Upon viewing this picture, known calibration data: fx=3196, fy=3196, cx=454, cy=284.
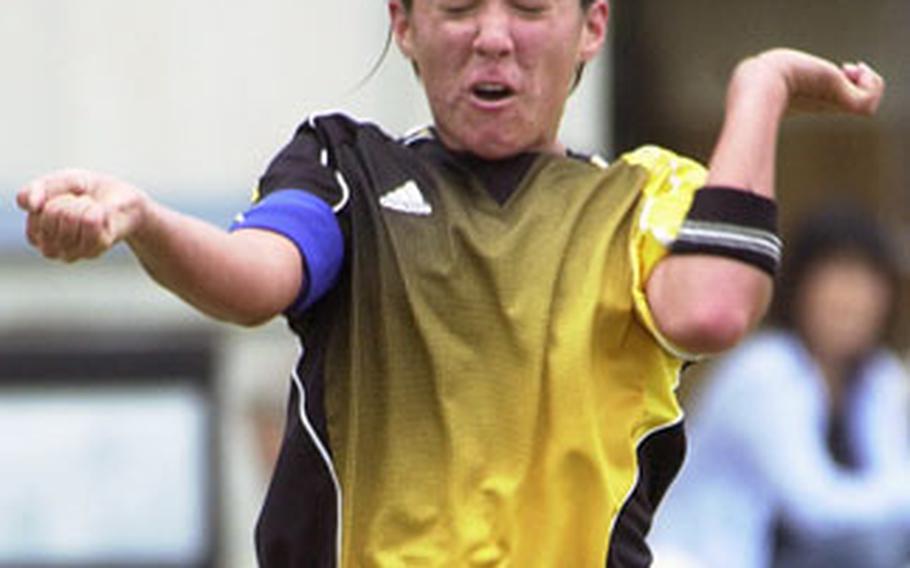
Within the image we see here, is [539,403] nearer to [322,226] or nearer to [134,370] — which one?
[322,226]

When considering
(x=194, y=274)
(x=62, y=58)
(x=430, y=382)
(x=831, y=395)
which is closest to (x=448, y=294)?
(x=430, y=382)

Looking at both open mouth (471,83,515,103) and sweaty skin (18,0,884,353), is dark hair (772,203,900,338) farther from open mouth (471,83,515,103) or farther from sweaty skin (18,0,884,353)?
open mouth (471,83,515,103)

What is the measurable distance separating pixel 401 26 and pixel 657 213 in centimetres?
47

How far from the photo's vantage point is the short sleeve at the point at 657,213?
425 centimetres

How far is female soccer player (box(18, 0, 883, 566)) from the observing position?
4211 millimetres

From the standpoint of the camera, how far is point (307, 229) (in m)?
4.20

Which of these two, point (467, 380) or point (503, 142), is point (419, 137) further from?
point (467, 380)

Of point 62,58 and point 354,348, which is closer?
point 354,348

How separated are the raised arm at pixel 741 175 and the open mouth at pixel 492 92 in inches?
11.8

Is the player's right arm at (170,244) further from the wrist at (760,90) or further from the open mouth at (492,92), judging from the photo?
the wrist at (760,90)

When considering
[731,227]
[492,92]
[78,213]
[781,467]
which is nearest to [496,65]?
[492,92]

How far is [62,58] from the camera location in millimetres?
10727

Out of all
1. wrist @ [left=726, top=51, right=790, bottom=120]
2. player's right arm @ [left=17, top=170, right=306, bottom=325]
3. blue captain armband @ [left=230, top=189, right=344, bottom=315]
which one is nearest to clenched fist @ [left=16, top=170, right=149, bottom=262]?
player's right arm @ [left=17, top=170, right=306, bottom=325]

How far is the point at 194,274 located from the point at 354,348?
358 mm
